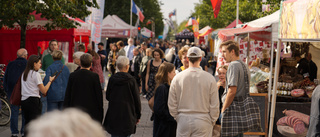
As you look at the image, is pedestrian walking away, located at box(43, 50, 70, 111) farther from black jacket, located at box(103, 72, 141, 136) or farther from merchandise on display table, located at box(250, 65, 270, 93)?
merchandise on display table, located at box(250, 65, 270, 93)

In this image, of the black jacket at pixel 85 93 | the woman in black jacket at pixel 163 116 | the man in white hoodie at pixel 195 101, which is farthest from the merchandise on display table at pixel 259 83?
the man in white hoodie at pixel 195 101

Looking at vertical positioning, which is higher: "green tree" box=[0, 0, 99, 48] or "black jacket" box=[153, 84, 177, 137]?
"green tree" box=[0, 0, 99, 48]

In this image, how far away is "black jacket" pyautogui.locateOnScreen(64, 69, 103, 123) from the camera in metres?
6.55

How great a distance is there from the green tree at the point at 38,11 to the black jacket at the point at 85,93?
237 inches

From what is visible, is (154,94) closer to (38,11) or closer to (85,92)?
(85,92)

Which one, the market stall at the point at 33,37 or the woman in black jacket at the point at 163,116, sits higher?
the market stall at the point at 33,37

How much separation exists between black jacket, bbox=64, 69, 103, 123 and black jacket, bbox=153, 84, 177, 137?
3.56 ft

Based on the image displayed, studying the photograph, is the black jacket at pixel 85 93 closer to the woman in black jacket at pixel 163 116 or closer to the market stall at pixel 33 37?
the woman in black jacket at pixel 163 116

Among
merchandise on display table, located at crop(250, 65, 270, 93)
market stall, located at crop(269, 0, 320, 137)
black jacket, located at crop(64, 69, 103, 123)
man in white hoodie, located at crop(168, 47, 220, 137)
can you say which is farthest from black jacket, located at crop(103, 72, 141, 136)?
merchandise on display table, located at crop(250, 65, 270, 93)

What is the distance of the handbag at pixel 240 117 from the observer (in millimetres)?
6191

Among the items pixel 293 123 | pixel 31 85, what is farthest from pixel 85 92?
pixel 293 123

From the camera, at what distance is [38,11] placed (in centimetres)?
1247

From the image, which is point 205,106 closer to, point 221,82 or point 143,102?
point 221,82

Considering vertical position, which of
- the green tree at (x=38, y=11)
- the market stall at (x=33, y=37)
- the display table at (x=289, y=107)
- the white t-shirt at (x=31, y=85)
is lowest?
the display table at (x=289, y=107)
